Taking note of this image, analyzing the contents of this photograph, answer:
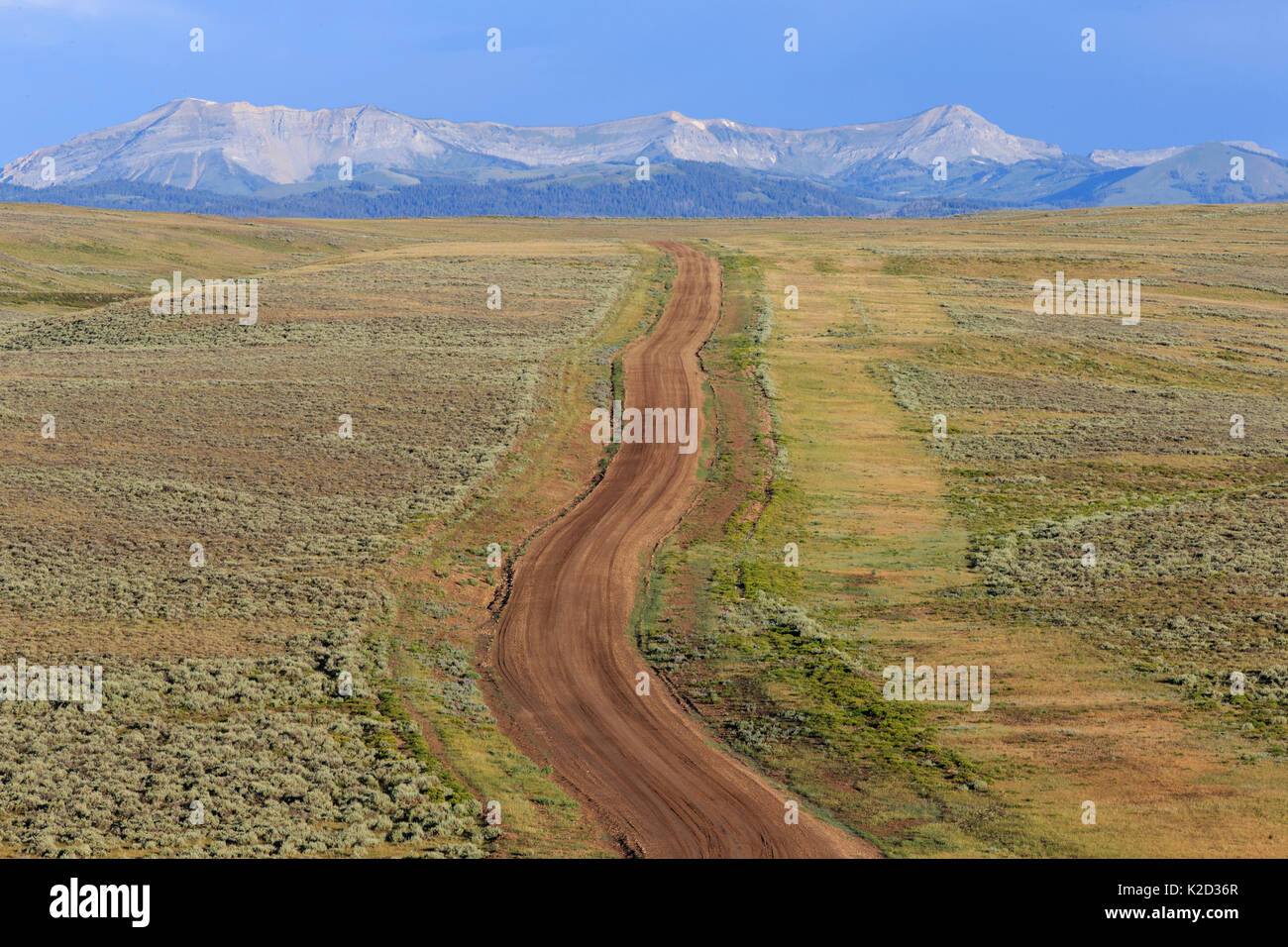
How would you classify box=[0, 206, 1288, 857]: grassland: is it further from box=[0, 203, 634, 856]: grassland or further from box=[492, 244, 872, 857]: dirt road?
box=[492, 244, 872, 857]: dirt road

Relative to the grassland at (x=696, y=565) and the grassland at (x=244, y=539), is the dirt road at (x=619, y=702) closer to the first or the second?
the grassland at (x=696, y=565)

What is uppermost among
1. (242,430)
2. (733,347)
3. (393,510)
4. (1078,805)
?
(733,347)

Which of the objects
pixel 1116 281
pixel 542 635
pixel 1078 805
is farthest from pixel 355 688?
pixel 1116 281

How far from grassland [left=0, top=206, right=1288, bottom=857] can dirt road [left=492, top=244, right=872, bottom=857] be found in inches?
37.1

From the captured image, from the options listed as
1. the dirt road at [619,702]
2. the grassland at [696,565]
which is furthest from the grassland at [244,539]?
the dirt road at [619,702]

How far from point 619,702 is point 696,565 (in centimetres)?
1044

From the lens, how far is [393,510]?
41312 mm

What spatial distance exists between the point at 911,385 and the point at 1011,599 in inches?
1235

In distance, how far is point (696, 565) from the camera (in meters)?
37.5

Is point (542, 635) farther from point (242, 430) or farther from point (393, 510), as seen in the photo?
point (242, 430)

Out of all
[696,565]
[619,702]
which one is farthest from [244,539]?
[619,702]

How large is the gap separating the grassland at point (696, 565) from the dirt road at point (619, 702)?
3.09 ft

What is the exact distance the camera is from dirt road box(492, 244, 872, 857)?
21.6 meters

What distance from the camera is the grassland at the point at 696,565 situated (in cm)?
2230
